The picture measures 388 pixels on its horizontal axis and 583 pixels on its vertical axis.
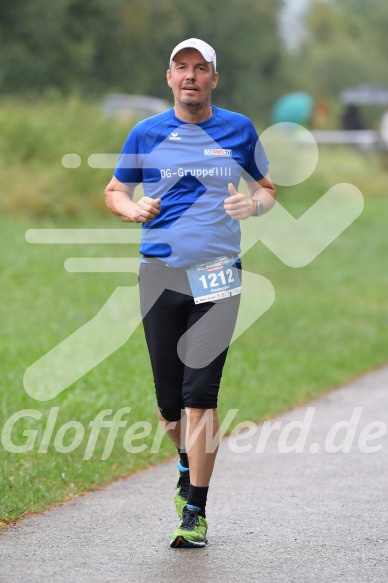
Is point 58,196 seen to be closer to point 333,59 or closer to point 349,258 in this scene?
point 349,258

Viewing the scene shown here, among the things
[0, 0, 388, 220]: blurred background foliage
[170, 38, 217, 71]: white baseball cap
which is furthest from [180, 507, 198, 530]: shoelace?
[0, 0, 388, 220]: blurred background foliage

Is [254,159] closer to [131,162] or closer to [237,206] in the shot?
[237,206]

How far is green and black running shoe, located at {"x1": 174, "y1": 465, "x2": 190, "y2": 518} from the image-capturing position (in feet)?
20.7

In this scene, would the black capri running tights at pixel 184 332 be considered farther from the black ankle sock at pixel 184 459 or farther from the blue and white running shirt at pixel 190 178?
the black ankle sock at pixel 184 459

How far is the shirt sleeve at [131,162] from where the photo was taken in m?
6.19

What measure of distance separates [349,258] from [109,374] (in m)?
14.1

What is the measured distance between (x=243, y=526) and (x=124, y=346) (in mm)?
6534

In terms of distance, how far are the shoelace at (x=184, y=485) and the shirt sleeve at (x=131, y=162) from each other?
4.86ft

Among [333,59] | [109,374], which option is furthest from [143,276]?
[333,59]

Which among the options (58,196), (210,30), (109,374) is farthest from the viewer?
(210,30)

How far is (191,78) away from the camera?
6.06m

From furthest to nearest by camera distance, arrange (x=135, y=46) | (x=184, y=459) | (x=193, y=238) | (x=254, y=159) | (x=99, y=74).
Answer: (x=135, y=46), (x=99, y=74), (x=184, y=459), (x=254, y=159), (x=193, y=238)

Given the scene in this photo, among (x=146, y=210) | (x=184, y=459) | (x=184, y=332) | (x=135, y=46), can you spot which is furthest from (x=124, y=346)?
(x=135, y=46)

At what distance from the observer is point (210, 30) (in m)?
64.2
